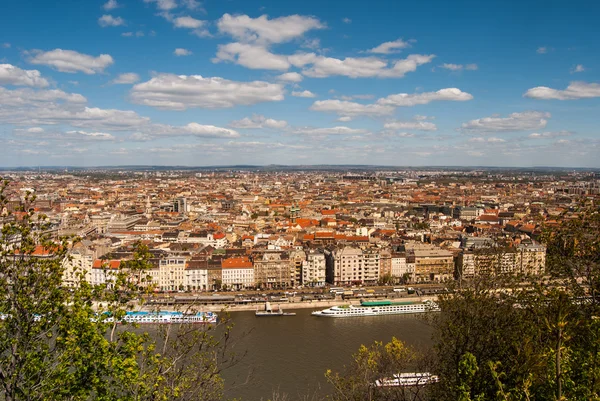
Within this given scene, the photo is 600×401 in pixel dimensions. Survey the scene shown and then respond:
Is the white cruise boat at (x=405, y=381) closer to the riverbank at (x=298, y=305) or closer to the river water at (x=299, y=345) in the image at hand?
the river water at (x=299, y=345)

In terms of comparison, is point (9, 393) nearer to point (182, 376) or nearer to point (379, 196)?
point (182, 376)

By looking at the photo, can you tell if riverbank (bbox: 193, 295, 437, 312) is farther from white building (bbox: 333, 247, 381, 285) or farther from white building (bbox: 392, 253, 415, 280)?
white building (bbox: 392, 253, 415, 280)

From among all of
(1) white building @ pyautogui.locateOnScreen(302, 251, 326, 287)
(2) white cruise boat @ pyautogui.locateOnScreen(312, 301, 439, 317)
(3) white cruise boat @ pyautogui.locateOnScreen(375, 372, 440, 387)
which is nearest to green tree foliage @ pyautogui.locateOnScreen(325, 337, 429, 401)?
(3) white cruise boat @ pyautogui.locateOnScreen(375, 372, 440, 387)

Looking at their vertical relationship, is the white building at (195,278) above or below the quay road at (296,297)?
above

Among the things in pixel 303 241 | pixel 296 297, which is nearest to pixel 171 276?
pixel 296 297

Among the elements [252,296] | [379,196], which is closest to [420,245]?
[252,296]

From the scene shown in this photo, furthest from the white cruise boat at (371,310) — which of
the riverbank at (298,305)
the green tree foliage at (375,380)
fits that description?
the green tree foliage at (375,380)

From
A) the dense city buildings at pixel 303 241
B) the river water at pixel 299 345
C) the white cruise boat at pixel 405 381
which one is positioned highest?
the white cruise boat at pixel 405 381
